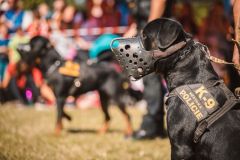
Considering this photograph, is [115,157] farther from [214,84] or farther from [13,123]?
[13,123]

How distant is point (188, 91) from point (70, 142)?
299 cm

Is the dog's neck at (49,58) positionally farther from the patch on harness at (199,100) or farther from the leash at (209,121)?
the leash at (209,121)

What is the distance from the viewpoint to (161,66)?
10.9 feet

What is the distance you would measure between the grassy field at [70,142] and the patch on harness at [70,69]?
85cm

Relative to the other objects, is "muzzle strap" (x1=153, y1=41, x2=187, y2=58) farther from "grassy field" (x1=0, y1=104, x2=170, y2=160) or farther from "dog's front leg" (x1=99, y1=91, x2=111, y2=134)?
"dog's front leg" (x1=99, y1=91, x2=111, y2=134)

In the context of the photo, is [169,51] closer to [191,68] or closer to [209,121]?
[191,68]

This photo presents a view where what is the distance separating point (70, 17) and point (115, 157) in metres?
6.69

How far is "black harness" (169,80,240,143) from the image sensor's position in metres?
3.06

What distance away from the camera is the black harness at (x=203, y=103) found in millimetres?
3062

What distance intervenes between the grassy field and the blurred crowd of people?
7.75ft

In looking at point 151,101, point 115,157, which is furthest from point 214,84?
point 151,101

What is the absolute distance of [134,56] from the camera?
3.32 meters

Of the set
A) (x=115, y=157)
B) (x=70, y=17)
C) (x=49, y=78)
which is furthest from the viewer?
(x=70, y=17)

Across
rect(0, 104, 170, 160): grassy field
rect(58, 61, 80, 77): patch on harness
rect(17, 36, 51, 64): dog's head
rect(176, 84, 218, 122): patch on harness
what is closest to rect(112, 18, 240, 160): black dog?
rect(176, 84, 218, 122): patch on harness
